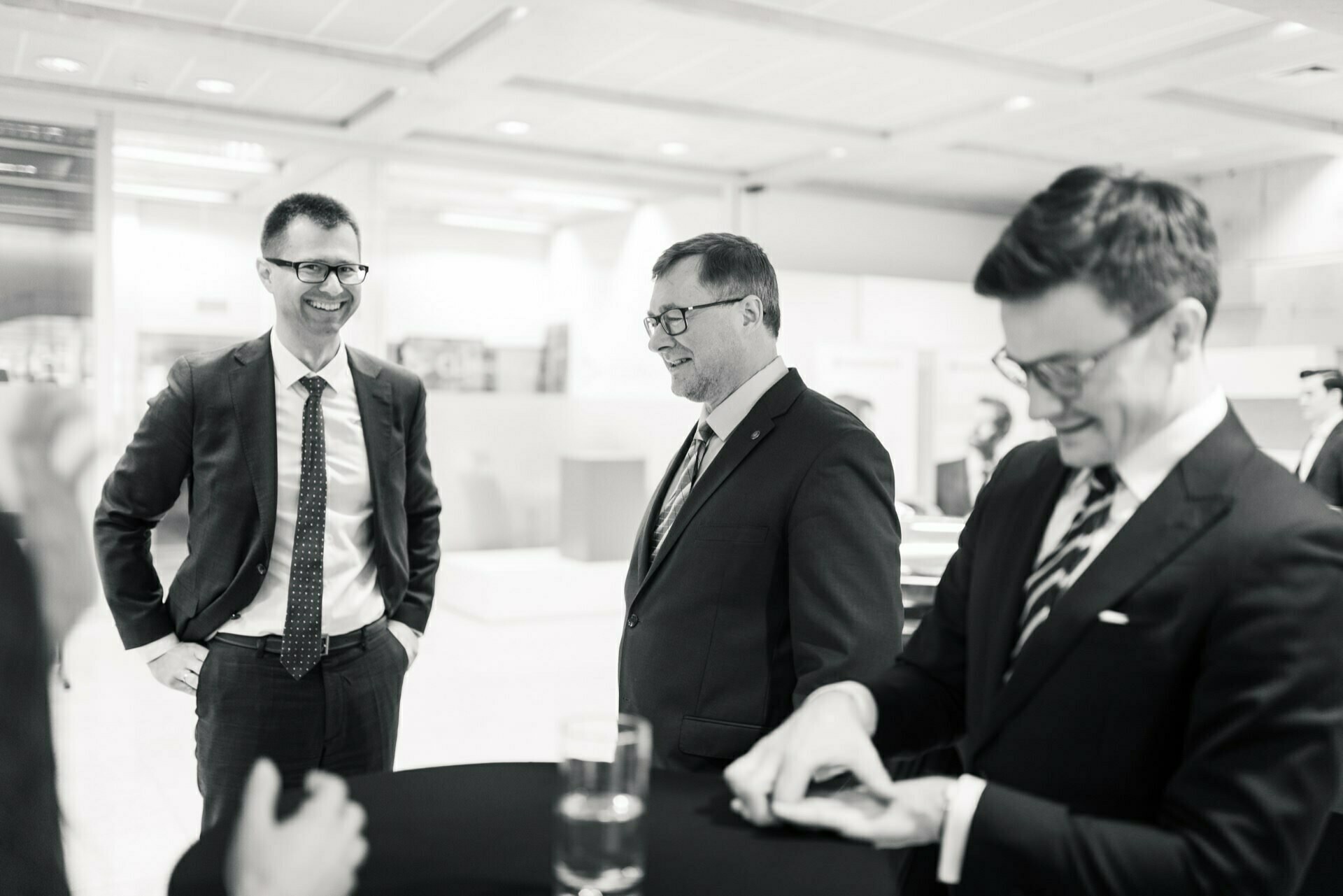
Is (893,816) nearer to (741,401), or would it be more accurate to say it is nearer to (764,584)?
(764,584)

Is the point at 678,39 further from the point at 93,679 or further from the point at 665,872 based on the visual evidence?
the point at 665,872

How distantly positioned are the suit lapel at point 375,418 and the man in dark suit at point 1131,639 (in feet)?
5.57

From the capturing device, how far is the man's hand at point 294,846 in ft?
3.27

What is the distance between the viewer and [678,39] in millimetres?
5926

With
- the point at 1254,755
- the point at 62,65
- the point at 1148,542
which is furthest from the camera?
the point at 62,65

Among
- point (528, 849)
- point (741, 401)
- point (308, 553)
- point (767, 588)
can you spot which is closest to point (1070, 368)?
point (528, 849)

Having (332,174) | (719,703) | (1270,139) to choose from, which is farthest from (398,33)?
(1270,139)

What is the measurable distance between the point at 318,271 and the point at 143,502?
2.38ft

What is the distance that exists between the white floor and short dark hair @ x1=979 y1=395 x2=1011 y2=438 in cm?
398

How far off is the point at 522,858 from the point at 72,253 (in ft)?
21.9

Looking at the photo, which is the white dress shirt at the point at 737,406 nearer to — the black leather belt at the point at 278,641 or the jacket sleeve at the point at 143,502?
the black leather belt at the point at 278,641

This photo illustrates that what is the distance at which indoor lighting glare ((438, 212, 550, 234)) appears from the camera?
10273 millimetres

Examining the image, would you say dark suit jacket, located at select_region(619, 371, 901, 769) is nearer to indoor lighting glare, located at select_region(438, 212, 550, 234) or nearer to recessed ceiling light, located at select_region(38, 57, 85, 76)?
recessed ceiling light, located at select_region(38, 57, 85, 76)

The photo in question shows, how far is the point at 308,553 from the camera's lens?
8.95ft
